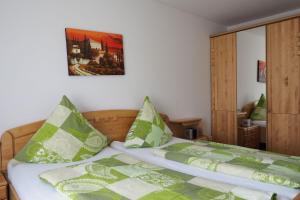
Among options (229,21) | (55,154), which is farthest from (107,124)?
(229,21)

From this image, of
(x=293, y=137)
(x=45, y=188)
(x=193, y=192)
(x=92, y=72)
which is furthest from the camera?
(x=293, y=137)

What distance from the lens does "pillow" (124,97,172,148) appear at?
243cm

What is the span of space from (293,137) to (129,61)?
2305 millimetres

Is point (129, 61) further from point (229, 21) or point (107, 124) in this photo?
point (229, 21)

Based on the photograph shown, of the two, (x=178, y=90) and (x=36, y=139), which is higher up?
(x=178, y=90)

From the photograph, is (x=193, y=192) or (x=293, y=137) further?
(x=293, y=137)

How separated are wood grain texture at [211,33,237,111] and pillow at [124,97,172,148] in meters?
1.49

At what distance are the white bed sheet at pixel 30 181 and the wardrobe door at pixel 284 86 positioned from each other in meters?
2.35

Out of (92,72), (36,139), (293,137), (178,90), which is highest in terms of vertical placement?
(92,72)

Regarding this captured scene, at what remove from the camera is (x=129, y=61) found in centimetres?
286

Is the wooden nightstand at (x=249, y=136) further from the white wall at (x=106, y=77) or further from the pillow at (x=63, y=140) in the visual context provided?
the pillow at (x=63, y=140)

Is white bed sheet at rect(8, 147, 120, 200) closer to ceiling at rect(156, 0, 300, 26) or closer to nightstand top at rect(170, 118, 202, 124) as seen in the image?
nightstand top at rect(170, 118, 202, 124)

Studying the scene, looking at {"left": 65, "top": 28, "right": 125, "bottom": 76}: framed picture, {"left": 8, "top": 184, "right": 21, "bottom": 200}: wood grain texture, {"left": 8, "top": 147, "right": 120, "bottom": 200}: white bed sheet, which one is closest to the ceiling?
{"left": 65, "top": 28, "right": 125, "bottom": 76}: framed picture

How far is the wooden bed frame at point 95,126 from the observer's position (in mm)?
1998
